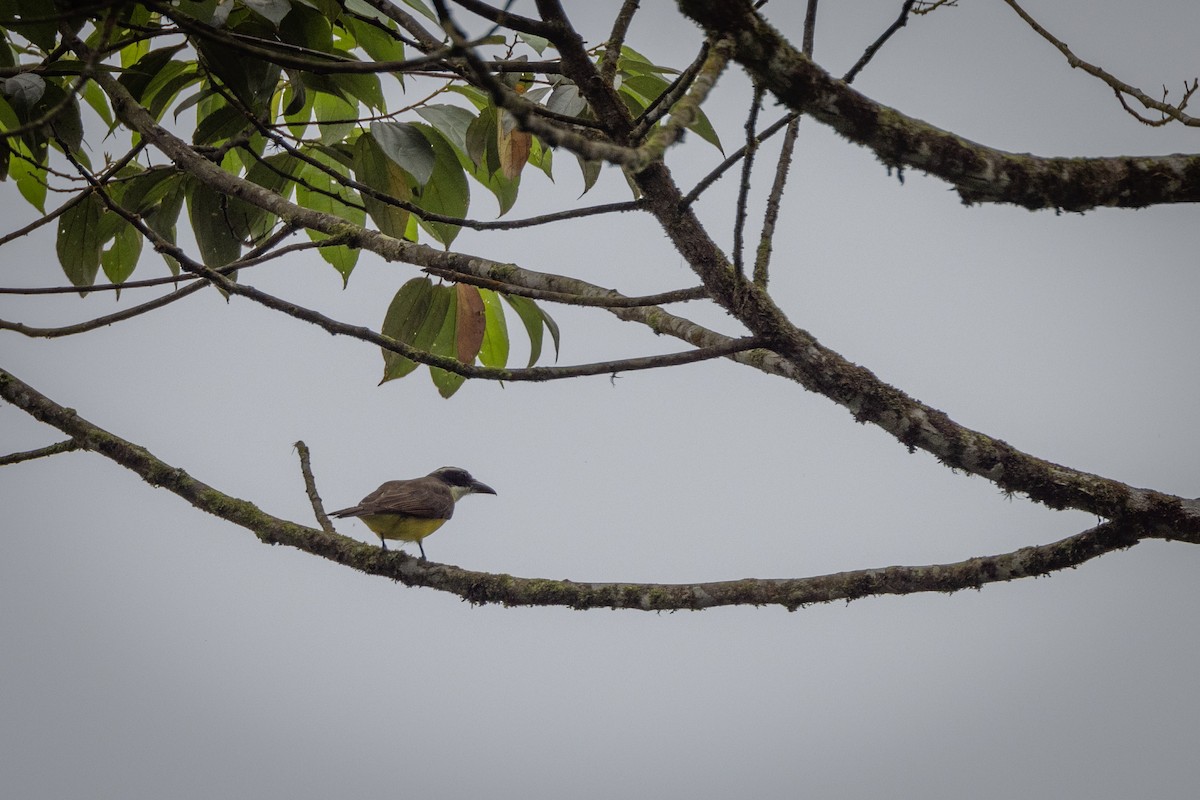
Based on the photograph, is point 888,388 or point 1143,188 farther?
point 888,388

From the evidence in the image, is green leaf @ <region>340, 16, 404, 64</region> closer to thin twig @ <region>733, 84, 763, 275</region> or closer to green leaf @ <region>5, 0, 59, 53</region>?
green leaf @ <region>5, 0, 59, 53</region>

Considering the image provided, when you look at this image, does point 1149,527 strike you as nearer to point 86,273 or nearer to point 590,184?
point 590,184

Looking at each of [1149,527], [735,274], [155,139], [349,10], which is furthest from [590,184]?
[1149,527]

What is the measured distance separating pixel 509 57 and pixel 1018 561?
2246 millimetres

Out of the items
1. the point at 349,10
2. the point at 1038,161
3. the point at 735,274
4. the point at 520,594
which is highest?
the point at 349,10

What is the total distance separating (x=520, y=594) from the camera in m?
3.14

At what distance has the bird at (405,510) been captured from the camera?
5.38m

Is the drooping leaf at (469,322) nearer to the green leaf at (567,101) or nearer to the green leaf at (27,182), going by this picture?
the green leaf at (567,101)

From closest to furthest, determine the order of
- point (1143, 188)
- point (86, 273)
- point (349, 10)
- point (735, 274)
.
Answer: point (1143, 188), point (735, 274), point (349, 10), point (86, 273)

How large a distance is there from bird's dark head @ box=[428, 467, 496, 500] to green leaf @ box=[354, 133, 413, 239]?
349cm

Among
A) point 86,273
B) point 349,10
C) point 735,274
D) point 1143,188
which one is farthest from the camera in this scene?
point 86,273

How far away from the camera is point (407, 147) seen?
3156 millimetres

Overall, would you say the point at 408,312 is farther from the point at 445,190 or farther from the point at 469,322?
the point at 445,190

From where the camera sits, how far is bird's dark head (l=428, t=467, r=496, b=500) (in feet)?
22.5
